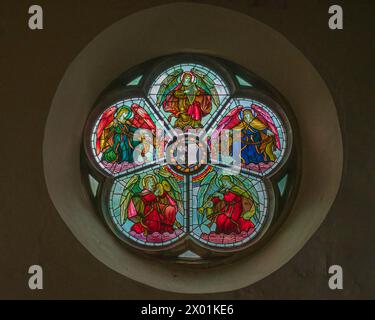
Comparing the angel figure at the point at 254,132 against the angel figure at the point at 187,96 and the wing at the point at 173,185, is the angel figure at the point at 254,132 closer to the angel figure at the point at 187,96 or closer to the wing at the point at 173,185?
the angel figure at the point at 187,96

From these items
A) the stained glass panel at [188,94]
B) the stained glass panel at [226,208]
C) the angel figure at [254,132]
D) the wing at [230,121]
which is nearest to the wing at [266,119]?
the angel figure at [254,132]

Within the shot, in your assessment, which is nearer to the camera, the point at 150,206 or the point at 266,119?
the point at 150,206

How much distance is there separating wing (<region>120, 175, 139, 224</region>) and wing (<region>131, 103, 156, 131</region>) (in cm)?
43

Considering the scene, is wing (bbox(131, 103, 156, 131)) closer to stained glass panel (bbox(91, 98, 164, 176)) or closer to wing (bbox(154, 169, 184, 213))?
stained glass panel (bbox(91, 98, 164, 176))

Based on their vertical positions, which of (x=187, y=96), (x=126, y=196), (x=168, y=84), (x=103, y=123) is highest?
(x=168, y=84)

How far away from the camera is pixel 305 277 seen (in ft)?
16.2

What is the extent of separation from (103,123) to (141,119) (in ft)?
1.03

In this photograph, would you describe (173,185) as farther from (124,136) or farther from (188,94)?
(188,94)

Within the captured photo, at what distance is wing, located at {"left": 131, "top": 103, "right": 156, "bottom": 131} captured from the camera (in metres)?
5.89

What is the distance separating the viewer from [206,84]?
19.7 ft

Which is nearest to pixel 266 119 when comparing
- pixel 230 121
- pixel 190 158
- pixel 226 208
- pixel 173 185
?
pixel 230 121

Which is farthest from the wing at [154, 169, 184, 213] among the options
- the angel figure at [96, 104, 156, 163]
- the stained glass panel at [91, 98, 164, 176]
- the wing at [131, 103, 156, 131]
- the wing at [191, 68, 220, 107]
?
the wing at [191, 68, 220, 107]

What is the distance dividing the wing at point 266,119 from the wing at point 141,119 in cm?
85
